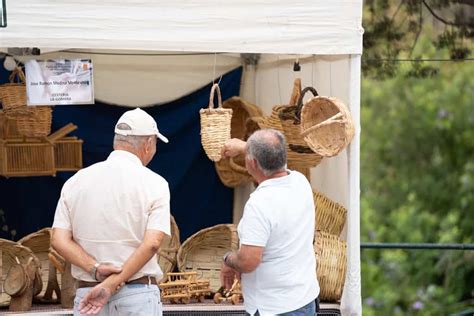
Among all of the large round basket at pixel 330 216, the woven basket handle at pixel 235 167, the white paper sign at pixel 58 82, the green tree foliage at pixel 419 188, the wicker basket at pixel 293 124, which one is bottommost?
the green tree foliage at pixel 419 188

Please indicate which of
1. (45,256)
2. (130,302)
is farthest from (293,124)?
(130,302)

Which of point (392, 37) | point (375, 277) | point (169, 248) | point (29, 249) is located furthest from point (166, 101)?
point (375, 277)

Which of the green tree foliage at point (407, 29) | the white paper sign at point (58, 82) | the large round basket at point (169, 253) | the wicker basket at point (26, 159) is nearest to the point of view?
the white paper sign at point (58, 82)

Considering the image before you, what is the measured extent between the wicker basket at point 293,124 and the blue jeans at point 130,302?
175 centimetres

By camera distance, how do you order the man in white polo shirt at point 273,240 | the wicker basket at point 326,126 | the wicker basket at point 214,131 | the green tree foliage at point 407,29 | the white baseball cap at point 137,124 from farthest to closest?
the green tree foliage at point 407,29 → the wicker basket at point 214,131 → the wicker basket at point 326,126 → the white baseball cap at point 137,124 → the man in white polo shirt at point 273,240

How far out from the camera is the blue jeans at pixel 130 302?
4.68 m

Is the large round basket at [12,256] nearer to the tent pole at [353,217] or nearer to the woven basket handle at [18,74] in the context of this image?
the woven basket handle at [18,74]

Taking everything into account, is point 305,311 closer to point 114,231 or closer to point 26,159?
point 114,231

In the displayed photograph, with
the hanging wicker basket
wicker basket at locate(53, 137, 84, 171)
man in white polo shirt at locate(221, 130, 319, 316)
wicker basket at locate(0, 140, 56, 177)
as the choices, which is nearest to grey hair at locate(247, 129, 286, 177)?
man in white polo shirt at locate(221, 130, 319, 316)

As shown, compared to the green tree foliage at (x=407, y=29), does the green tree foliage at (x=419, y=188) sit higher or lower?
lower

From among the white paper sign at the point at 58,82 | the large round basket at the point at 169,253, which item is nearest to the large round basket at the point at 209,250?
the large round basket at the point at 169,253

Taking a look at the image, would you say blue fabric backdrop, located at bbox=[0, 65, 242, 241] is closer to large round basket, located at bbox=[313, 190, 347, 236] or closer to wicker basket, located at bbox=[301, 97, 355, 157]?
large round basket, located at bbox=[313, 190, 347, 236]

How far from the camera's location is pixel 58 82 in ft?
17.9

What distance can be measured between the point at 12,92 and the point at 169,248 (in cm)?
131
